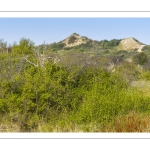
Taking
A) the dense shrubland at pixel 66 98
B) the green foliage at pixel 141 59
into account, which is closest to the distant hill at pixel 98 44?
the green foliage at pixel 141 59

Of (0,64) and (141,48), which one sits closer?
(0,64)

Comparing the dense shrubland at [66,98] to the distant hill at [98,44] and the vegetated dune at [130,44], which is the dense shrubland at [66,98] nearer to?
the distant hill at [98,44]

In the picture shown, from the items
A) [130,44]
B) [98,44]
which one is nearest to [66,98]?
[98,44]

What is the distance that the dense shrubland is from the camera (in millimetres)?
8641

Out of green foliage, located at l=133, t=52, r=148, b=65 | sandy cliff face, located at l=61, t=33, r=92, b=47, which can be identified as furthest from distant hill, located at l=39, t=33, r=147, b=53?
green foliage, located at l=133, t=52, r=148, b=65

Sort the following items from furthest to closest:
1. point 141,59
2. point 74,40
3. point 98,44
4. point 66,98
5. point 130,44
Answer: point 130,44 < point 74,40 < point 98,44 < point 141,59 < point 66,98

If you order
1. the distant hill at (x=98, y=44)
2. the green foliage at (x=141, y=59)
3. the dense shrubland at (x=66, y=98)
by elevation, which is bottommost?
the dense shrubland at (x=66, y=98)

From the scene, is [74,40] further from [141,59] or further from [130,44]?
[141,59]

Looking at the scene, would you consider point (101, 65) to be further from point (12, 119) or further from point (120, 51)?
point (120, 51)

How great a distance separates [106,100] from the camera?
29.4ft

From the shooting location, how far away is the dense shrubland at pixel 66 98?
864cm

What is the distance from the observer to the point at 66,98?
9.84 m
